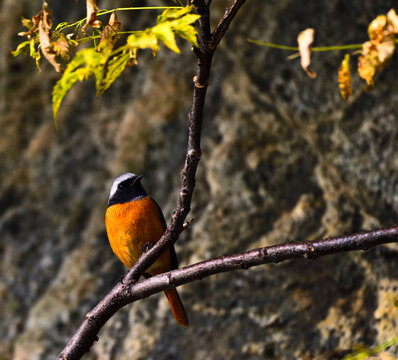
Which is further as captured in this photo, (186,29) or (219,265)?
(219,265)

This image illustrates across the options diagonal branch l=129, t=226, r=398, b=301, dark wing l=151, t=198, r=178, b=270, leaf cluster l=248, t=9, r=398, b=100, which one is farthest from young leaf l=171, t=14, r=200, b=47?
dark wing l=151, t=198, r=178, b=270

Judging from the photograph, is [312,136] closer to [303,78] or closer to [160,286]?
[303,78]

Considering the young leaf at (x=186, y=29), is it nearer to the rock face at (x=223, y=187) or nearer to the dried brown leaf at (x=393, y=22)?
the dried brown leaf at (x=393, y=22)

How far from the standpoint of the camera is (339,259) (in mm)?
4012

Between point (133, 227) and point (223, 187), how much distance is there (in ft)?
4.47

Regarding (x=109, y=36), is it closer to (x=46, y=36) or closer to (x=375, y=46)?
(x=46, y=36)

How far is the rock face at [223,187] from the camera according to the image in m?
3.94

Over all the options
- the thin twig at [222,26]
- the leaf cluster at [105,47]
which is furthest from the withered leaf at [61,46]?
the thin twig at [222,26]

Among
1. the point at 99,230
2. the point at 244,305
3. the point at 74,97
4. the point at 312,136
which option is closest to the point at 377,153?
the point at 312,136

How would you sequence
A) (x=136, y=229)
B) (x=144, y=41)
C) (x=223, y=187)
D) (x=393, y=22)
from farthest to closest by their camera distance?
(x=223, y=187)
(x=136, y=229)
(x=393, y=22)
(x=144, y=41)

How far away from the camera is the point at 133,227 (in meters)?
3.23

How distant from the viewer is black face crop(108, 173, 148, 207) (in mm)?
3439

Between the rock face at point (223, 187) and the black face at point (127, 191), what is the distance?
3.38ft

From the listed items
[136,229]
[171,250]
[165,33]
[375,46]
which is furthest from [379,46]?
[171,250]
